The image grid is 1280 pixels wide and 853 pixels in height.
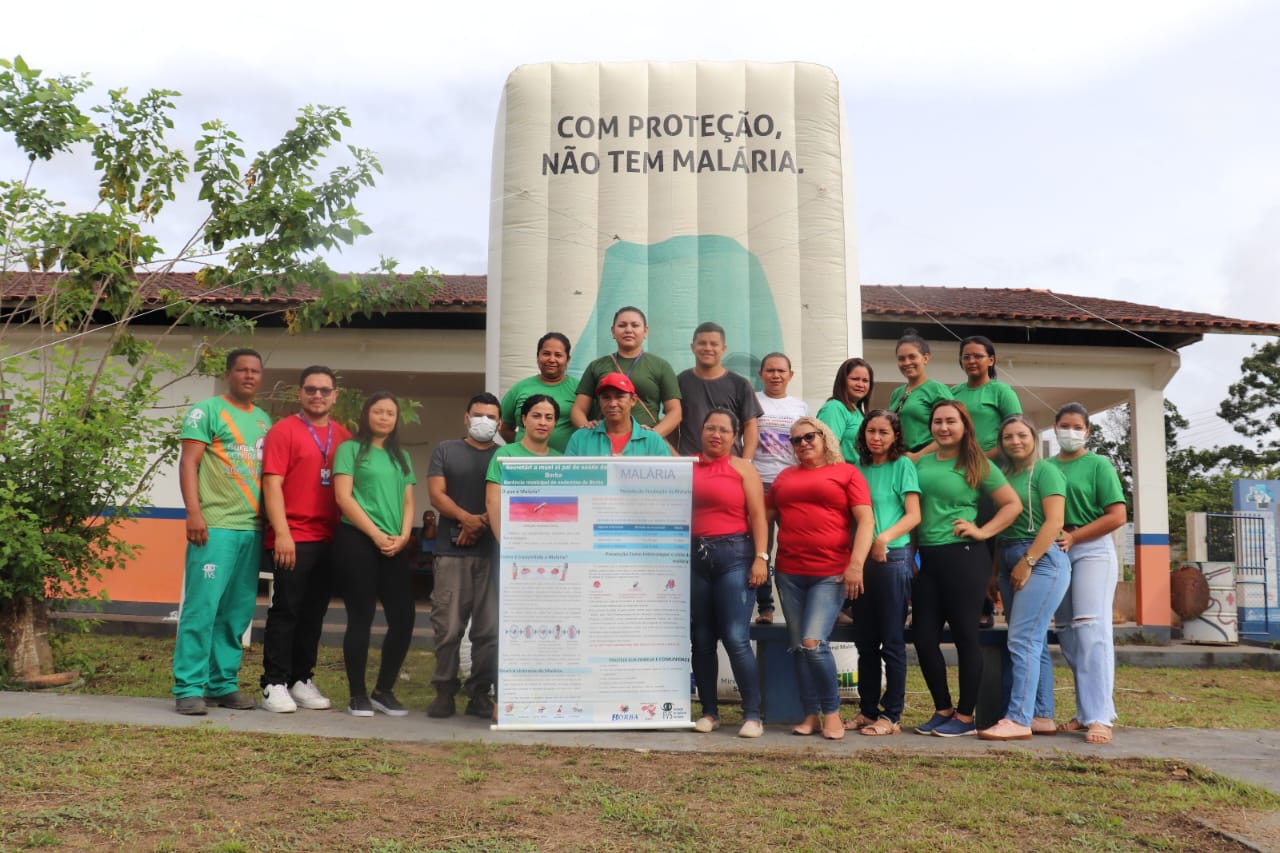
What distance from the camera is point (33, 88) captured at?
588 cm

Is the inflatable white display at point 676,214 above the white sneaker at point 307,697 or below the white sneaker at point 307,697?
above

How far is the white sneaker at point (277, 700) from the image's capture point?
4805 mm

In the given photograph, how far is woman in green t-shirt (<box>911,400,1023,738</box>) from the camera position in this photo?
4.70 metres

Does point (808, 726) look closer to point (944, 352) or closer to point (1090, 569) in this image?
point (1090, 569)

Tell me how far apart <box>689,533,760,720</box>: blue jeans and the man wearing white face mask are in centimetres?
98

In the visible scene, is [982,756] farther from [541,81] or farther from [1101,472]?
[541,81]

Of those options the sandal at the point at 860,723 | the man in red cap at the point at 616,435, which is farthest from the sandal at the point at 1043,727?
the man in red cap at the point at 616,435

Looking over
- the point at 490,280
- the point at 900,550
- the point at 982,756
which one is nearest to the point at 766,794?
the point at 982,756

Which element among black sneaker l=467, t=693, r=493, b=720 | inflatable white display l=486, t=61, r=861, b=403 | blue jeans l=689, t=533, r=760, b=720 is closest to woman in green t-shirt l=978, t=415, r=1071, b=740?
blue jeans l=689, t=533, r=760, b=720

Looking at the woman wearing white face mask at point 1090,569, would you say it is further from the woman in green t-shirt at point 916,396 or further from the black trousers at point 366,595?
the black trousers at point 366,595

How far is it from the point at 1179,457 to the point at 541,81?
25.9 m

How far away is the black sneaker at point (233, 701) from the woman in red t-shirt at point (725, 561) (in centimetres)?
205

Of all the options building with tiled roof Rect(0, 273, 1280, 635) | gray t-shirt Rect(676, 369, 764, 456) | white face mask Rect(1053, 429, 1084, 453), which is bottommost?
white face mask Rect(1053, 429, 1084, 453)

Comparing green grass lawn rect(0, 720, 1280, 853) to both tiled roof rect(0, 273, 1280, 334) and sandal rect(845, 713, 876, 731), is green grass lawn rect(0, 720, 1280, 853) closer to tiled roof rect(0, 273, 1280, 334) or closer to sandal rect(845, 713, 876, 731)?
sandal rect(845, 713, 876, 731)
